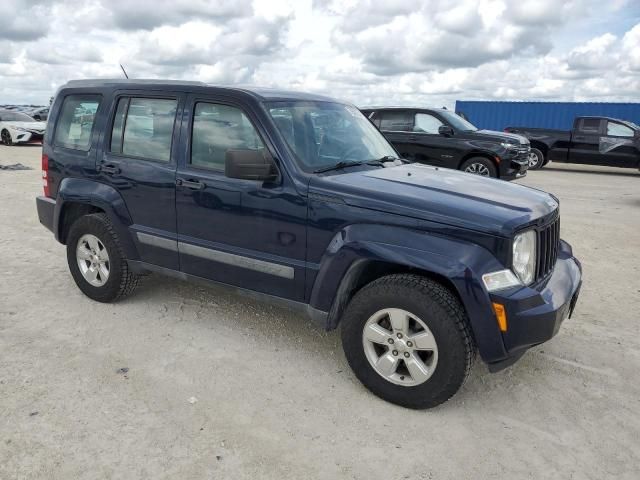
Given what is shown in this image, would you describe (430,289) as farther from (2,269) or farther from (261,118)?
(2,269)

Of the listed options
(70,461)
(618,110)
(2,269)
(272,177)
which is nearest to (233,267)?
(272,177)

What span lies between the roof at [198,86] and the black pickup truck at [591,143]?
1327 cm

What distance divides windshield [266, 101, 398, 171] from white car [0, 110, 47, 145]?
60.4 ft

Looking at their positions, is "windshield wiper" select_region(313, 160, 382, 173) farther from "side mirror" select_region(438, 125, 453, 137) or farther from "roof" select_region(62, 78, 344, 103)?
"side mirror" select_region(438, 125, 453, 137)

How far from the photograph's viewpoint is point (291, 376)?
352 cm

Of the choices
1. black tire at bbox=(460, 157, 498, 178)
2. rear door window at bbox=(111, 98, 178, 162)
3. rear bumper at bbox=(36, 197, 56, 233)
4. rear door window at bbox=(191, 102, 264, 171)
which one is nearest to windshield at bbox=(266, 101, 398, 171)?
rear door window at bbox=(191, 102, 264, 171)

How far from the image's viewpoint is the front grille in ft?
10.4

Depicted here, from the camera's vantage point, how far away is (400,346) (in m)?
3.13

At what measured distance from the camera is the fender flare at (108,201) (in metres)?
4.28

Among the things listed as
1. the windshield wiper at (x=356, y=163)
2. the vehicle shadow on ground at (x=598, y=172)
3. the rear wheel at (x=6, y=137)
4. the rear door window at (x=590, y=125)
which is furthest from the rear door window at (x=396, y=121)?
the rear wheel at (x=6, y=137)

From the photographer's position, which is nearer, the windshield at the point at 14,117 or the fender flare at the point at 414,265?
the fender flare at the point at 414,265

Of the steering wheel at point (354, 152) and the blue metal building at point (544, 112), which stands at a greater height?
the blue metal building at point (544, 112)

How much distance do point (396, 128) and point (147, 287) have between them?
7622 millimetres

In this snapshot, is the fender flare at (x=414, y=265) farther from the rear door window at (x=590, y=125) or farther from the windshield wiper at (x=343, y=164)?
the rear door window at (x=590, y=125)
